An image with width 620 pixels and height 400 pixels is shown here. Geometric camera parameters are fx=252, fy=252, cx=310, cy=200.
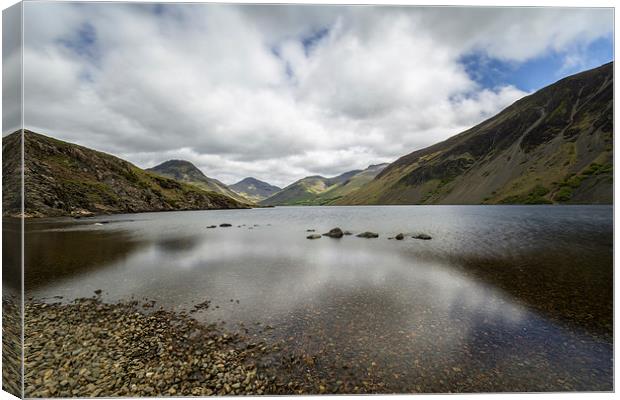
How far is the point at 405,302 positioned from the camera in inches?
549

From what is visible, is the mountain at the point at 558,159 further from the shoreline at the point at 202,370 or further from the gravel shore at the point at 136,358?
the gravel shore at the point at 136,358

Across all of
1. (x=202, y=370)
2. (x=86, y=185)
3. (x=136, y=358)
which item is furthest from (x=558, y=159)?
(x=86, y=185)

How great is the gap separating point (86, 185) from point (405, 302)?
14069 centimetres

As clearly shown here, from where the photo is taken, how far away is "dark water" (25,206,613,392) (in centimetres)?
830

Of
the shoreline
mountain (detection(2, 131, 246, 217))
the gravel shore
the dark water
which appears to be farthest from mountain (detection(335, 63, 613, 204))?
mountain (detection(2, 131, 246, 217))

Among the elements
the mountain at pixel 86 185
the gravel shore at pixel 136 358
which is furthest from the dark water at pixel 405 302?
the mountain at pixel 86 185

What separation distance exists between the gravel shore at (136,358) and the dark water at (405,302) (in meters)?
1.75

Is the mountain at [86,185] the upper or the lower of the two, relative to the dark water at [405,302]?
upper

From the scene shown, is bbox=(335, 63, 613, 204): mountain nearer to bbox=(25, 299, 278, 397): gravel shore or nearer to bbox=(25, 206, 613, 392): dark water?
bbox=(25, 206, 613, 392): dark water

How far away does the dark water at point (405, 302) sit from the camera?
8305 mm

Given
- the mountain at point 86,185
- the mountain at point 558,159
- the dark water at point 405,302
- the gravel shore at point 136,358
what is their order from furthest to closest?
the mountain at point 558,159
the mountain at point 86,185
the dark water at point 405,302
the gravel shore at point 136,358

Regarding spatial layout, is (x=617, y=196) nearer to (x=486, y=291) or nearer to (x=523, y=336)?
(x=523, y=336)

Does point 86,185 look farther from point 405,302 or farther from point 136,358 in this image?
point 405,302

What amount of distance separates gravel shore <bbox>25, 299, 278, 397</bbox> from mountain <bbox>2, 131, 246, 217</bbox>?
65149 millimetres
